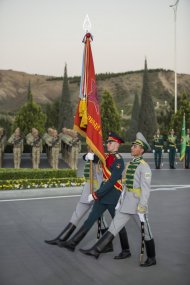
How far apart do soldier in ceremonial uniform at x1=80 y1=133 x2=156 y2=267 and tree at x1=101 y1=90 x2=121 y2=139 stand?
81.8 feet

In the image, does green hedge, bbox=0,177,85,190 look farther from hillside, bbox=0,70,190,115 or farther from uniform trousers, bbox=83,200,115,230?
hillside, bbox=0,70,190,115

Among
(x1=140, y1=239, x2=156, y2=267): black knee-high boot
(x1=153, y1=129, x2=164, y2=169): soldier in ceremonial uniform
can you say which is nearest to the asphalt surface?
(x1=140, y1=239, x2=156, y2=267): black knee-high boot

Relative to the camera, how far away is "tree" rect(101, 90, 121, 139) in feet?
A: 106

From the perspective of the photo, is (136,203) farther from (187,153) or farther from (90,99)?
(187,153)

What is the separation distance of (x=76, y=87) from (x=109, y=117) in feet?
148

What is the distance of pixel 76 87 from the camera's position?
254 feet

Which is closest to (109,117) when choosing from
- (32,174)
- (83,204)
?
(32,174)

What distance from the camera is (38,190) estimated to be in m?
12.3

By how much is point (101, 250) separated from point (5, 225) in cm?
286

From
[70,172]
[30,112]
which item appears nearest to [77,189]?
[70,172]

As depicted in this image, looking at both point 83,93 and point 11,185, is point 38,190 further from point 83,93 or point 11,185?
point 83,93

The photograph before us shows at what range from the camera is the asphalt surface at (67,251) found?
5.54 m

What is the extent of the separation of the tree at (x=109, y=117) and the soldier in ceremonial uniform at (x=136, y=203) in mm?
24927

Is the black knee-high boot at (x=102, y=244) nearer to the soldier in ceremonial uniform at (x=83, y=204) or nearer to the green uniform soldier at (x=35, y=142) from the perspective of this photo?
the soldier in ceremonial uniform at (x=83, y=204)
